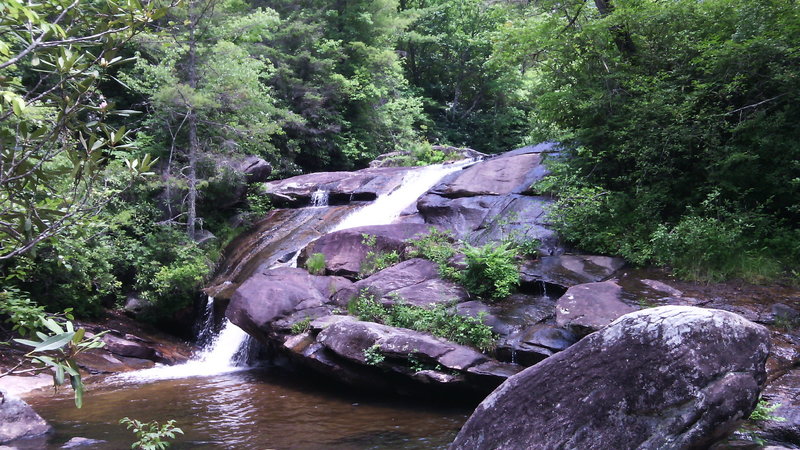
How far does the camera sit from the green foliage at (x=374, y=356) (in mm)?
7642

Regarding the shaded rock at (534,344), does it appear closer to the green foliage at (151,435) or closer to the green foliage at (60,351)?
the green foliage at (151,435)

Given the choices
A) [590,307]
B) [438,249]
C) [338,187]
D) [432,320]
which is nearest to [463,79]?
[338,187]

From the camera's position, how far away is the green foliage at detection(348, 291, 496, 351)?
7.75 meters

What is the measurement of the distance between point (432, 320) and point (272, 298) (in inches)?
129

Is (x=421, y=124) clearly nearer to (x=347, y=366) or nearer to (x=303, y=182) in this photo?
(x=303, y=182)

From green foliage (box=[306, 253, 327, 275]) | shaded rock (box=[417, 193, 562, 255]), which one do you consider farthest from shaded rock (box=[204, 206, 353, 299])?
shaded rock (box=[417, 193, 562, 255])

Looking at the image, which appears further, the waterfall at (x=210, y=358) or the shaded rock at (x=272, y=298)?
the waterfall at (x=210, y=358)

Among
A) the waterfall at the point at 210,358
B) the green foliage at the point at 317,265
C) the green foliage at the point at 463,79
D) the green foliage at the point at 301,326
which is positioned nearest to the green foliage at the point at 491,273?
the green foliage at the point at 301,326

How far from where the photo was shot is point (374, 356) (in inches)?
303

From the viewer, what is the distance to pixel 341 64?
22.4m

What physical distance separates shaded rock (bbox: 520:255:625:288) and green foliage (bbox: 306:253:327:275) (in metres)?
4.20

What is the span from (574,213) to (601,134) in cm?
189

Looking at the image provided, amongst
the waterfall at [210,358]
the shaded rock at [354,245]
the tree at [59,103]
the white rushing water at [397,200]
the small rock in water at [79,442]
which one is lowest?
the waterfall at [210,358]

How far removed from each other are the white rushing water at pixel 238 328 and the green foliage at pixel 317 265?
1965 mm
